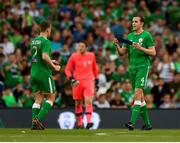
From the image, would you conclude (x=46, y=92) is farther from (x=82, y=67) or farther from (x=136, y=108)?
(x=82, y=67)

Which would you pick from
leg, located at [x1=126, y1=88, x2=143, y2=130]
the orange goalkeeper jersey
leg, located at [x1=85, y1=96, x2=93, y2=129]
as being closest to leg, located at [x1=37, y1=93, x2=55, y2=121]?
leg, located at [x1=126, y1=88, x2=143, y2=130]

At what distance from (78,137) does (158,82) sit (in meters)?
9.18

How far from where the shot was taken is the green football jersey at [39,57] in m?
16.5

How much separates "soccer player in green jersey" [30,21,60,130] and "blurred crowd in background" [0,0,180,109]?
477 centimetres

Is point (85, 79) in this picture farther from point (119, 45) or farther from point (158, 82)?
point (158, 82)

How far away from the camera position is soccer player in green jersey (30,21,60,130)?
54.2ft

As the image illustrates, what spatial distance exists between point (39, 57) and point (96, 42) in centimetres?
1022

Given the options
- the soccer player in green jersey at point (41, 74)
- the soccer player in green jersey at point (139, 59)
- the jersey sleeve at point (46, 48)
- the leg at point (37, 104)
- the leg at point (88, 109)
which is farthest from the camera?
the leg at point (88, 109)

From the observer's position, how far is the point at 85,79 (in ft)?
64.6

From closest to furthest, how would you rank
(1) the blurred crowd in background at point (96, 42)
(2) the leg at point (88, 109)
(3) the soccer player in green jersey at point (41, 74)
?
(3) the soccer player in green jersey at point (41, 74), (2) the leg at point (88, 109), (1) the blurred crowd in background at point (96, 42)

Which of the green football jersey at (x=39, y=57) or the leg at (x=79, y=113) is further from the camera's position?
the leg at (x=79, y=113)

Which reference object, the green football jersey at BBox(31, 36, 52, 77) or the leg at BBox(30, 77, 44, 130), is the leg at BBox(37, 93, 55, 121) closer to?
the leg at BBox(30, 77, 44, 130)

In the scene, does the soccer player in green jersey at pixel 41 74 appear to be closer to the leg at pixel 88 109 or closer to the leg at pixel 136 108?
the leg at pixel 136 108

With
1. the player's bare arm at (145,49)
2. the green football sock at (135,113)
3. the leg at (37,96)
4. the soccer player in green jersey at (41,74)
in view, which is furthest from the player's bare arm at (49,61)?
the green football sock at (135,113)
